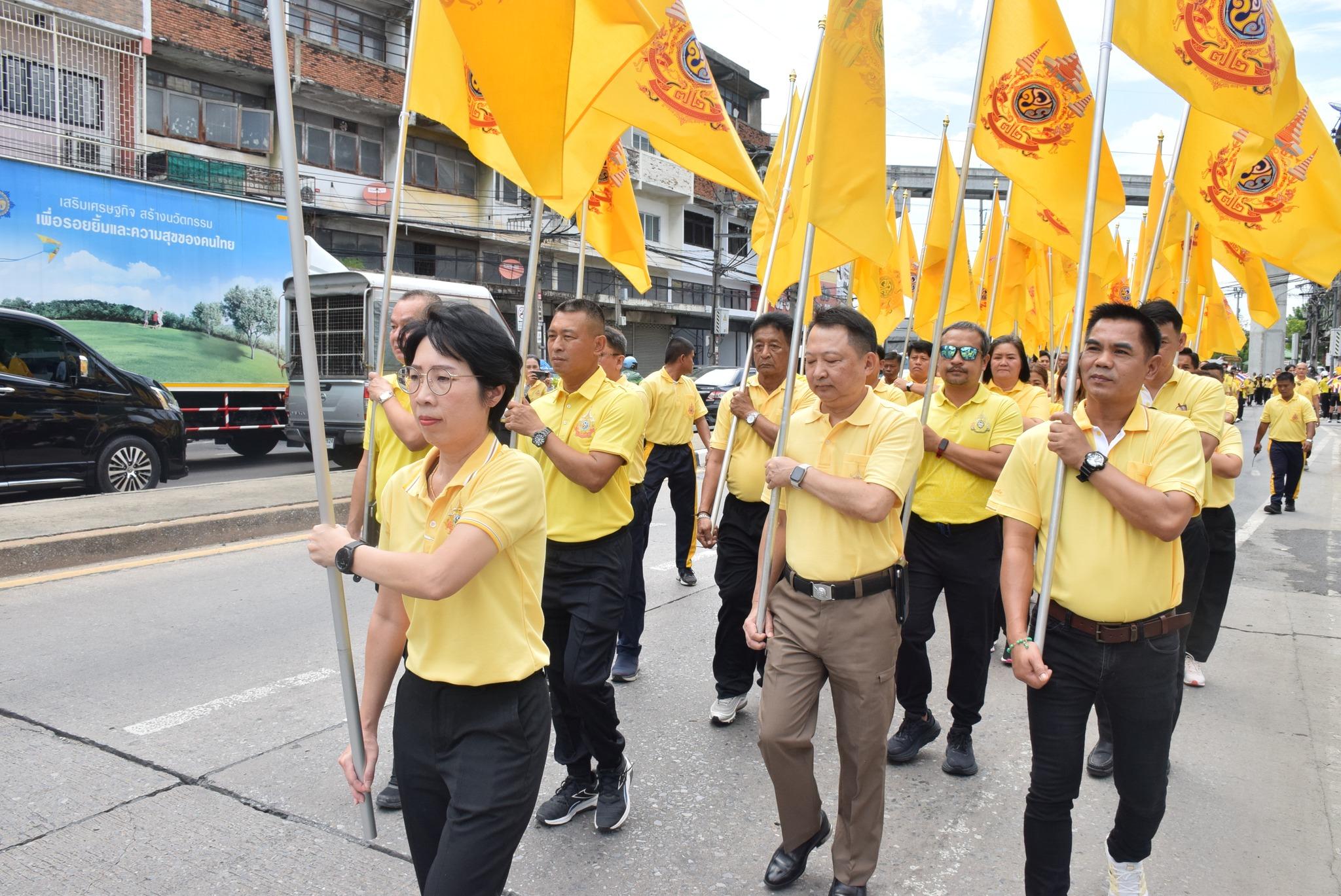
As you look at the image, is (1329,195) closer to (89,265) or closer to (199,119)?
(89,265)

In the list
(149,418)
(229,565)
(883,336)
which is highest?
(883,336)

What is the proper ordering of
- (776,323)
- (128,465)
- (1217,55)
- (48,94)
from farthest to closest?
(48,94) < (128,465) < (776,323) < (1217,55)

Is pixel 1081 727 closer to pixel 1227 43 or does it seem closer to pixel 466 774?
pixel 466 774

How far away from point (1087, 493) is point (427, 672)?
180cm

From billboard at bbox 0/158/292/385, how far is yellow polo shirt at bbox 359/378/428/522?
977 cm

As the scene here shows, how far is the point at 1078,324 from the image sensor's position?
2.80 metres

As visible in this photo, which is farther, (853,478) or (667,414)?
(667,414)

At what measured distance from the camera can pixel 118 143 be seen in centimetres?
1950

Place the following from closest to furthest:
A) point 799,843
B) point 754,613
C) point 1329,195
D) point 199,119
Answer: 1. point 799,843
2. point 754,613
3. point 1329,195
4. point 199,119

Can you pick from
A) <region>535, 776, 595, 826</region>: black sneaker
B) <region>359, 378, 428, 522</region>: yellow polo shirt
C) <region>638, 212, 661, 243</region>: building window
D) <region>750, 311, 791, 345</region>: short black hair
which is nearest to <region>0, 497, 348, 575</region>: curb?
<region>359, 378, 428, 522</region>: yellow polo shirt

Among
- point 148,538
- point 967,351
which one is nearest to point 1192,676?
point 967,351

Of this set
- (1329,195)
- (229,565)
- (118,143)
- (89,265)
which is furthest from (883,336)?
(118,143)

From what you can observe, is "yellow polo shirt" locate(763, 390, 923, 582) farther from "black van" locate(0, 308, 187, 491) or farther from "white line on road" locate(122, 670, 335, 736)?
"black van" locate(0, 308, 187, 491)

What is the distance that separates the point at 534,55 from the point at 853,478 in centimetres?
161
